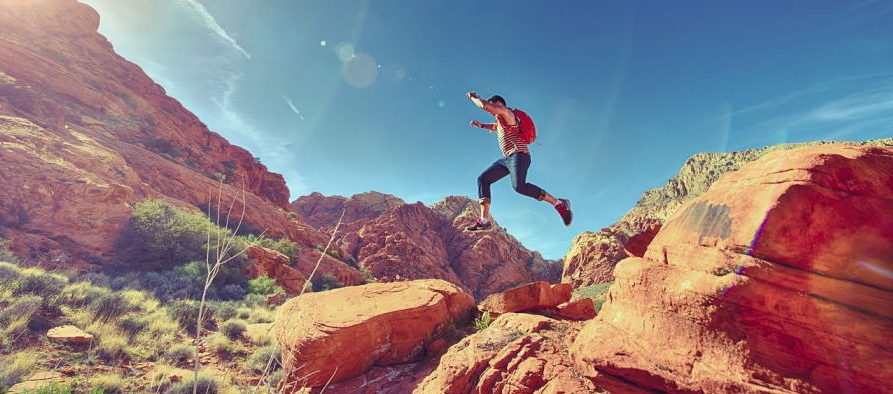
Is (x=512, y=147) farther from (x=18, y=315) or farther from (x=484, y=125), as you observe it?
(x=18, y=315)

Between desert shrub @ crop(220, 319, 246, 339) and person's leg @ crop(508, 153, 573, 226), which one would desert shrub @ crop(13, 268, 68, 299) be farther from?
person's leg @ crop(508, 153, 573, 226)

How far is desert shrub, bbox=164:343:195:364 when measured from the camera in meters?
8.82

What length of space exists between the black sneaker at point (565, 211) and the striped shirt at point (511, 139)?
4.41 ft

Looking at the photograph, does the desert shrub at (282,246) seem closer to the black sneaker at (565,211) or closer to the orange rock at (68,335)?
the orange rock at (68,335)

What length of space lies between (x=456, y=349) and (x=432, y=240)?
176 ft

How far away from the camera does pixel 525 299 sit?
376 inches

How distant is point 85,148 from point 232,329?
65.8 ft

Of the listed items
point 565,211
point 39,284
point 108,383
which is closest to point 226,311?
point 39,284

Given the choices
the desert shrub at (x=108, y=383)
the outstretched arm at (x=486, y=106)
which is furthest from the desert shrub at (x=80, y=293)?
the outstretched arm at (x=486, y=106)

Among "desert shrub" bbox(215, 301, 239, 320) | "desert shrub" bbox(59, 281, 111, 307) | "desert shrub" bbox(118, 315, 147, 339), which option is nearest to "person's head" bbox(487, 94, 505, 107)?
"desert shrub" bbox(118, 315, 147, 339)

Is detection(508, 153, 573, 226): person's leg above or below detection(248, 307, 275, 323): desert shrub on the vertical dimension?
above

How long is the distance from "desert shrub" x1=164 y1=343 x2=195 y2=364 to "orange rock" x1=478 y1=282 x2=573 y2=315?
24.3 ft

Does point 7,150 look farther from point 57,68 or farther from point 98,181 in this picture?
point 57,68

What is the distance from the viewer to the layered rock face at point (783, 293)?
4133mm
